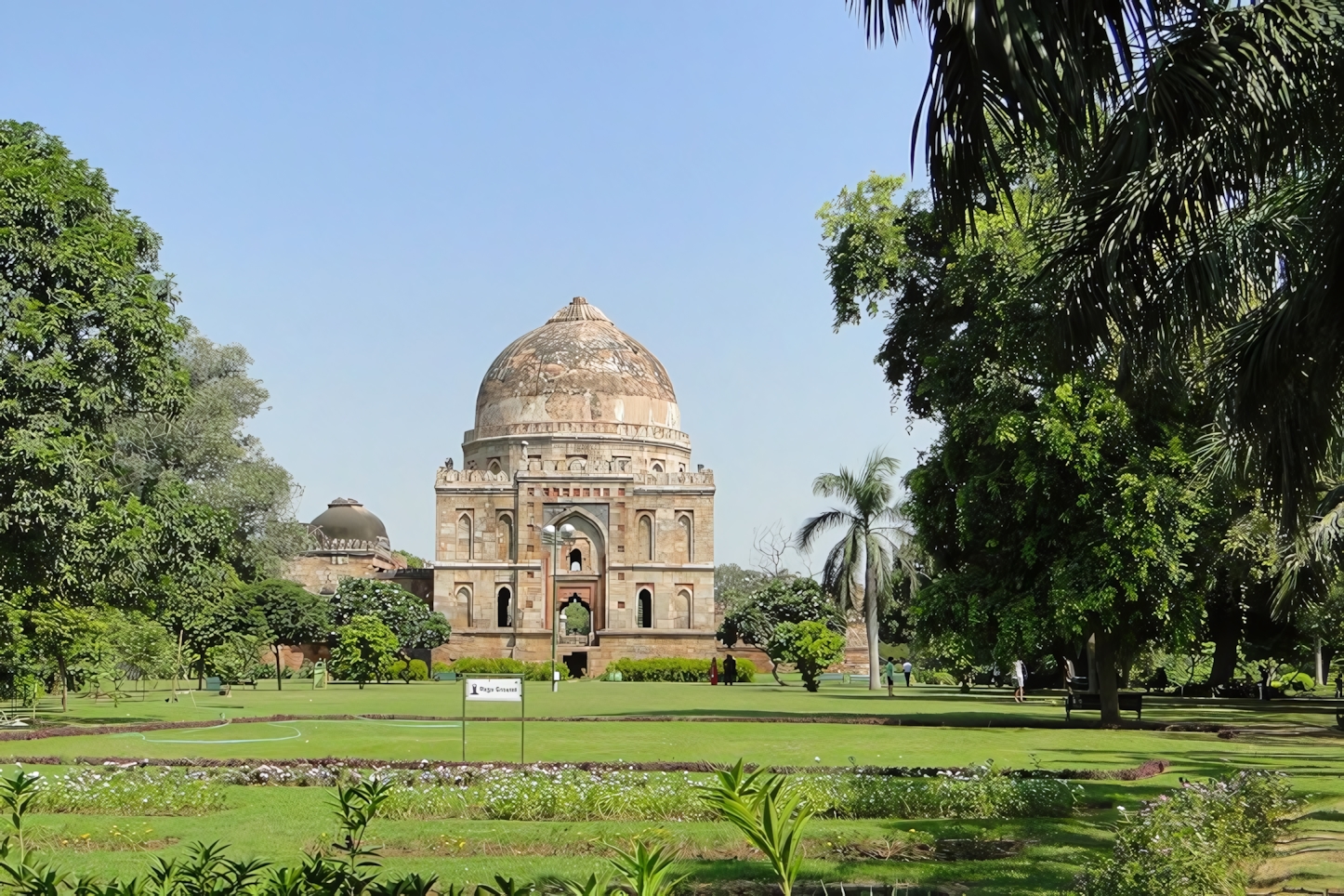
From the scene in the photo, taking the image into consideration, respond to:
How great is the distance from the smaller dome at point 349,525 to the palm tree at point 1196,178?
197 ft

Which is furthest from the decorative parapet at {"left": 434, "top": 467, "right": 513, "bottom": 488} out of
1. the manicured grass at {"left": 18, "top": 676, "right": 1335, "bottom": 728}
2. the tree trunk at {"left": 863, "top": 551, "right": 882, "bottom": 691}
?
the tree trunk at {"left": 863, "top": 551, "right": 882, "bottom": 691}

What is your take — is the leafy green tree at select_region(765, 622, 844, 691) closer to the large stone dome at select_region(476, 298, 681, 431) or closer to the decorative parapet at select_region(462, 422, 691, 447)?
the decorative parapet at select_region(462, 422, 691, 447)

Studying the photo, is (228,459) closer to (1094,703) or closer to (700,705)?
(700,705)

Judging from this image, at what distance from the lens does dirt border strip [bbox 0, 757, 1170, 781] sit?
→ 1209 cm

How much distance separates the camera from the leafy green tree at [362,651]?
3822 centimetres

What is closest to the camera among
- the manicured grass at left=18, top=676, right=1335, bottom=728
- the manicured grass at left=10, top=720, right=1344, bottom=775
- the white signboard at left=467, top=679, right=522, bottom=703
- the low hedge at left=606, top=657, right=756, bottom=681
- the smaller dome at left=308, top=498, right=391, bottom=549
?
the white signboard at left=467, top=679, right=522, bottom=703

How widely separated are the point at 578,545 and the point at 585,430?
15.2ft

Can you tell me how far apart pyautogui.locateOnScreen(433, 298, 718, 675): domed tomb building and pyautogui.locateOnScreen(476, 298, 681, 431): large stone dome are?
0.42 ft

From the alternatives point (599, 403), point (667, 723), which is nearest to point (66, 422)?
point (667, 723)

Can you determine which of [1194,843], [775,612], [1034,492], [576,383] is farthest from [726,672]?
[1194,843]

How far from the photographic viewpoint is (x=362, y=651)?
38.9m

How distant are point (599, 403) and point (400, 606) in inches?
552

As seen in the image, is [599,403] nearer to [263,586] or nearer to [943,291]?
A: [263,586]

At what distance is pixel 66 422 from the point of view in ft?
61.3
